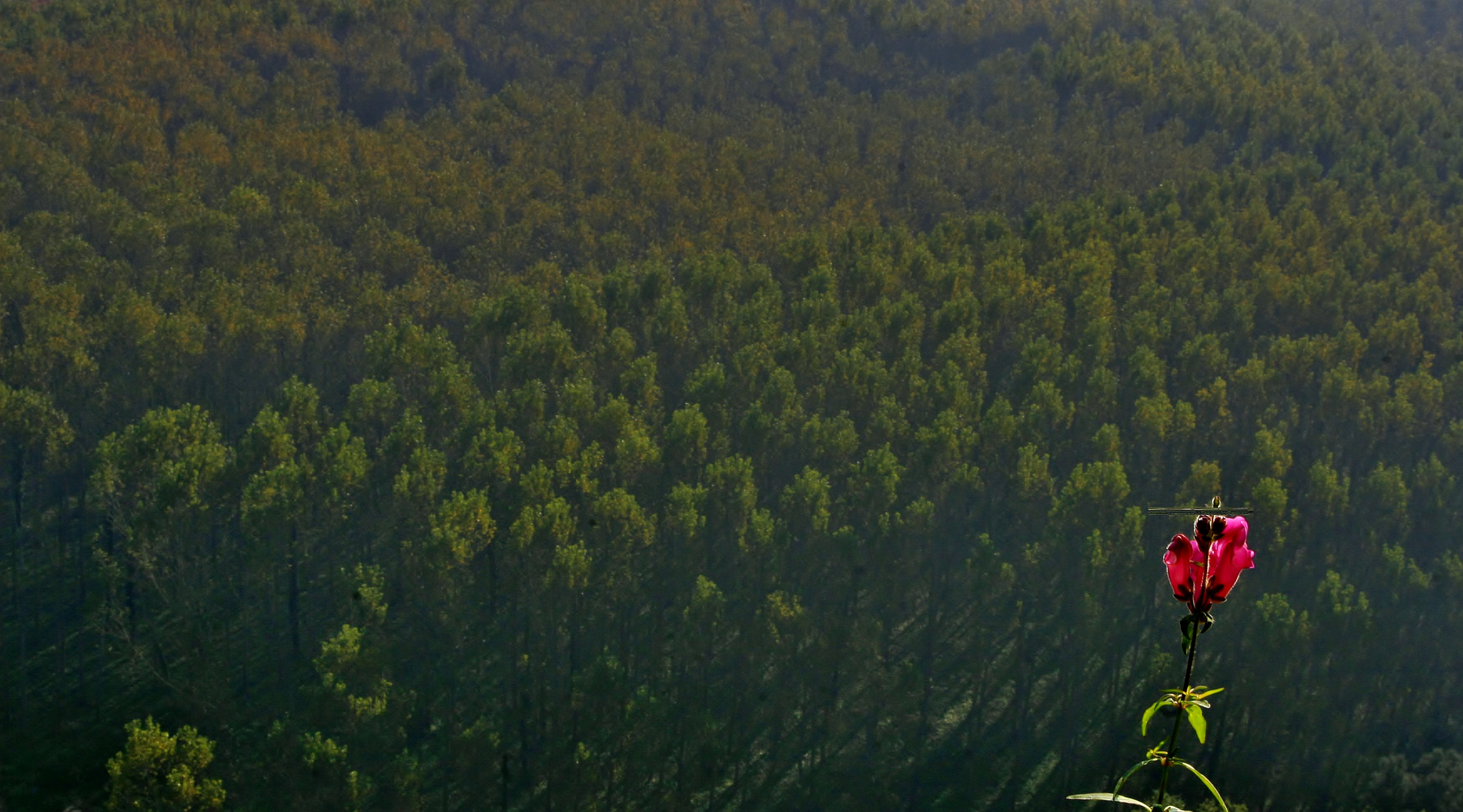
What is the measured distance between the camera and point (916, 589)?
52.5 m

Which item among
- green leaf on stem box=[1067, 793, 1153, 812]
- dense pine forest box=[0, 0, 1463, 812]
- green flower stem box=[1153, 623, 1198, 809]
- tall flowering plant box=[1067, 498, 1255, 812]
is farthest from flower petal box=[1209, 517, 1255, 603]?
dense pine forest box=[0, 0, 1463, 812]

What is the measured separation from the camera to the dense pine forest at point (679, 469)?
45312 mm

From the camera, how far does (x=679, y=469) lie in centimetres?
5094

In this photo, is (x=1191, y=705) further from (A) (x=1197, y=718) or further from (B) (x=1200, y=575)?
(B) (x=1200, y=575)

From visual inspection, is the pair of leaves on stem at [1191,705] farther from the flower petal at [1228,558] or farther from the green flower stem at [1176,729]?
the flower petal at [1228,558]

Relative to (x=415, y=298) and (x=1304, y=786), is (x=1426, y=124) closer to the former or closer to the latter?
(x=1304, y=786)

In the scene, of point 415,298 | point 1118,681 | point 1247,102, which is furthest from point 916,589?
point 1247,102

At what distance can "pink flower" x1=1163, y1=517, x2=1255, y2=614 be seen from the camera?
17.8ft

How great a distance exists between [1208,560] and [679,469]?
45.6 m

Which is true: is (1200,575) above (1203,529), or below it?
below

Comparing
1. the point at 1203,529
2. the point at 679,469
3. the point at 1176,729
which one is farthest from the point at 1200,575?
the point at 679,469

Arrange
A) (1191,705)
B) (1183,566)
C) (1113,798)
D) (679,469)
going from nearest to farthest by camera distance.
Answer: (1113,798)
(1191,705)
(1183,566)
(679,469)

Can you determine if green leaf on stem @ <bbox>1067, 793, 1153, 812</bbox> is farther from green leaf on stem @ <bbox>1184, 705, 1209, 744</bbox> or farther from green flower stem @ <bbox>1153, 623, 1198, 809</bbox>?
green leaf on stem @ <bbox>1184, 705, 1209, 744</bbox>

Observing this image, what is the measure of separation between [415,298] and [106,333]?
40.2 ft
